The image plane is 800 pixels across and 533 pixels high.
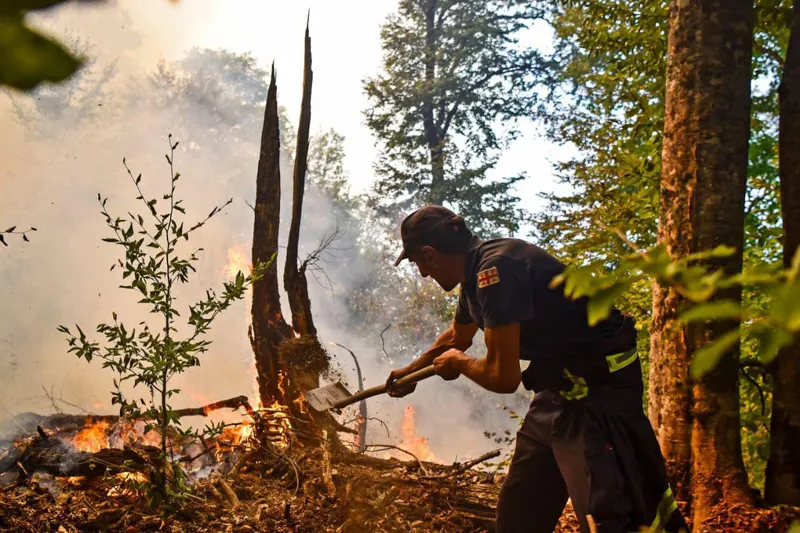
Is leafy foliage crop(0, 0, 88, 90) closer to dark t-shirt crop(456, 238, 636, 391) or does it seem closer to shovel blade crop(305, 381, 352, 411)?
dark t-shirt crop(456, 238, 636, 391)

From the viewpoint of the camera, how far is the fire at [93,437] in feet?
18.4

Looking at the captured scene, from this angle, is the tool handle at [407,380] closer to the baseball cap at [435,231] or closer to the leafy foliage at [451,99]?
the baseball cap at [435,231]

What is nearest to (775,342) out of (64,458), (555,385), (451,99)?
(555,385)

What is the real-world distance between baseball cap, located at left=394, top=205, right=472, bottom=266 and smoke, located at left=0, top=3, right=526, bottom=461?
15989 mm

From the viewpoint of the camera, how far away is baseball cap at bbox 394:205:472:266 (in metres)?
3.43

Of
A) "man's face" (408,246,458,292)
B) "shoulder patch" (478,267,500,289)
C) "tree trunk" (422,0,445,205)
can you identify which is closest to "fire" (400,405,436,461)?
"tree trunk" (422,0,445,205)

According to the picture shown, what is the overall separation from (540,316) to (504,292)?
28 cm

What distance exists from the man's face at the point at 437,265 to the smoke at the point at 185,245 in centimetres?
1601

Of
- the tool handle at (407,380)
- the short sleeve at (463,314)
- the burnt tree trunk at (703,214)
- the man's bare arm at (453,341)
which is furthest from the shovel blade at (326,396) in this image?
the burnt tree trunk at (703,214)

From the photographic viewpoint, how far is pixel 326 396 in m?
4.88

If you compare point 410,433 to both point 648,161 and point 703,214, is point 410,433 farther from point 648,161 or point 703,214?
point 703,214

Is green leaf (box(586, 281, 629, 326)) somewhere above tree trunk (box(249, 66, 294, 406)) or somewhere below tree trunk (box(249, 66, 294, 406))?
below

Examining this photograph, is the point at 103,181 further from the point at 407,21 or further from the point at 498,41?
the point at 498,41

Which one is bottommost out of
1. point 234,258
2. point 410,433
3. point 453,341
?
point 453,341
